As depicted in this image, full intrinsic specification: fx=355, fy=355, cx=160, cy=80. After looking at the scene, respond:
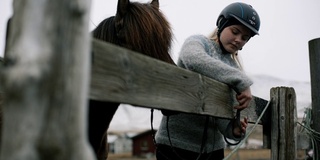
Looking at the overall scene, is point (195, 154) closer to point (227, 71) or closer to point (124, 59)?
point (227, 71)

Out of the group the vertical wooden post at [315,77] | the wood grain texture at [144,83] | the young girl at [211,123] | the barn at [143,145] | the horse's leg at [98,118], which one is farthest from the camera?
the barn at [143,145]

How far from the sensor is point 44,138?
0.70 metres

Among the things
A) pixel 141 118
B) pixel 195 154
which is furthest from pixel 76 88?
pixel 141 118

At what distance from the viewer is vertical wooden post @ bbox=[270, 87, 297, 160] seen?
2.88 m

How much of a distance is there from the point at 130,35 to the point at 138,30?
63mm

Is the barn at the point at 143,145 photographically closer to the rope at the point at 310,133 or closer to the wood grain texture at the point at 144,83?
the rope at the point at 310,133

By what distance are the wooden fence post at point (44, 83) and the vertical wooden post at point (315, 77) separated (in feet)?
10.0

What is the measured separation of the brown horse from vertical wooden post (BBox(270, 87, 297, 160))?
45.0 inches

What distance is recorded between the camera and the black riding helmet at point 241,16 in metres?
2.58

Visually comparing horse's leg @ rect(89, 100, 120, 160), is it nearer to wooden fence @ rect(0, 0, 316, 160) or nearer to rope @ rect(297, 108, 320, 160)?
wooden fence @ rect(0, 0, 316, 160)

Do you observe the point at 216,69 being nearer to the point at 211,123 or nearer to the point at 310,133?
the point at 211,123

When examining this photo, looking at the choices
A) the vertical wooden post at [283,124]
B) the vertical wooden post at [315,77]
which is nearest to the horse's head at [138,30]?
the vertical wooden post at [283,124]

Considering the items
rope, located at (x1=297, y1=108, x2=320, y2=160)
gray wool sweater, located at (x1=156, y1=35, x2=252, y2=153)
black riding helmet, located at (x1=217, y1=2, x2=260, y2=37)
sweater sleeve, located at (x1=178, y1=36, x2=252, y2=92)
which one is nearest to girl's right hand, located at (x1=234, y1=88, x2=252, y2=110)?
sweater sleeve, located at (x1=178, y1=36, x2=252, y2=92)

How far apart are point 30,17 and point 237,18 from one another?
80.7 inches
